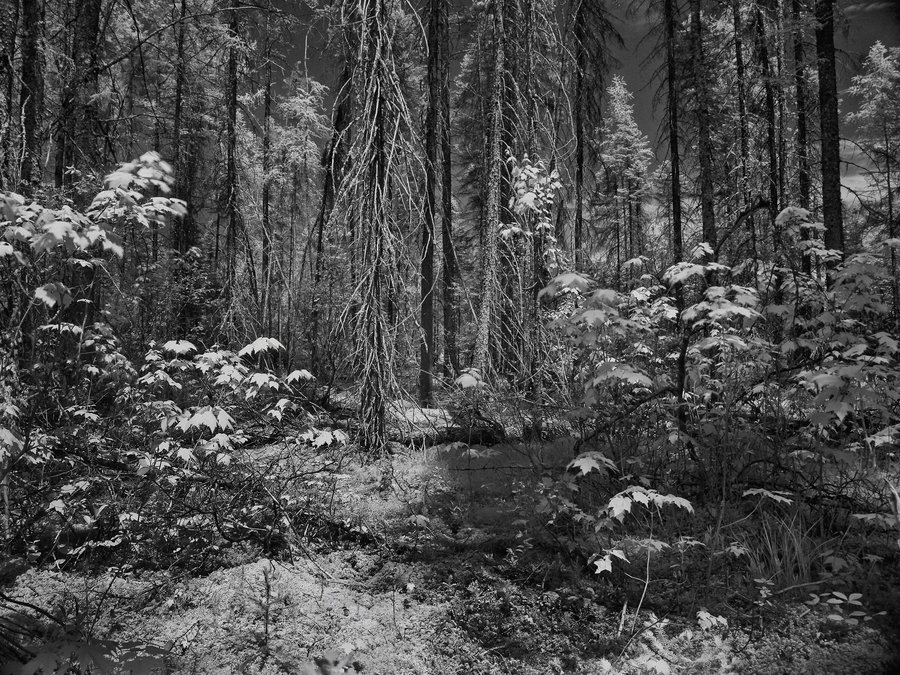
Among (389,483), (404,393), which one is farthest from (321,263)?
(389,483)

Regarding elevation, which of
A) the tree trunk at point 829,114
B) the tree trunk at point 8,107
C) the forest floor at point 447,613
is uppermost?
the tree trunk at point 829,114

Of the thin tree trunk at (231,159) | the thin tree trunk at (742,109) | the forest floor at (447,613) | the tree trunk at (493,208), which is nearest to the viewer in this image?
the forest floor at (447,613)

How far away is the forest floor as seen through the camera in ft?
7.45

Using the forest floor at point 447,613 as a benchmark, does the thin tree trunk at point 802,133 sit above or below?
above

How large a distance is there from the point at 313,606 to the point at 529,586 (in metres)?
1.45

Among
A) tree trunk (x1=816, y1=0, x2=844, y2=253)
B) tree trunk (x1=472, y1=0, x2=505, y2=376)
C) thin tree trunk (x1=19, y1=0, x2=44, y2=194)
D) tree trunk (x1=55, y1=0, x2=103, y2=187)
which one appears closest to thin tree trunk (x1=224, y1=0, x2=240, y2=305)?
tree trunk (x1=55, y1=0, x2=103, y2=187)

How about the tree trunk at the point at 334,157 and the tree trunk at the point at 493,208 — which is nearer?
the tree trunk at the point at 334,157

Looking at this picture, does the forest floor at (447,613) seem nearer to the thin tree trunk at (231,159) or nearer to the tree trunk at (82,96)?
the tree trunk at (82,96)

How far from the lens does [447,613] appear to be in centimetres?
261

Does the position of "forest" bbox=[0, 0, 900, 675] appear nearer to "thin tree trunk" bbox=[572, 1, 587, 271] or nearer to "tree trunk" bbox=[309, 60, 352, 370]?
"tree trunk" bbox=[309, 60, 352, 370]

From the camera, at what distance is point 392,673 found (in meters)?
2.26

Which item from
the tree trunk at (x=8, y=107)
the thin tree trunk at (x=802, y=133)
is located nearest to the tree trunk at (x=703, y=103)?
the thin tree trunk at (x=802, y=133)

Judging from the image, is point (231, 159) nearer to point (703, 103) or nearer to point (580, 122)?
point (580, 122)

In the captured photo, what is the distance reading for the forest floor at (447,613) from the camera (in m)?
2.27
